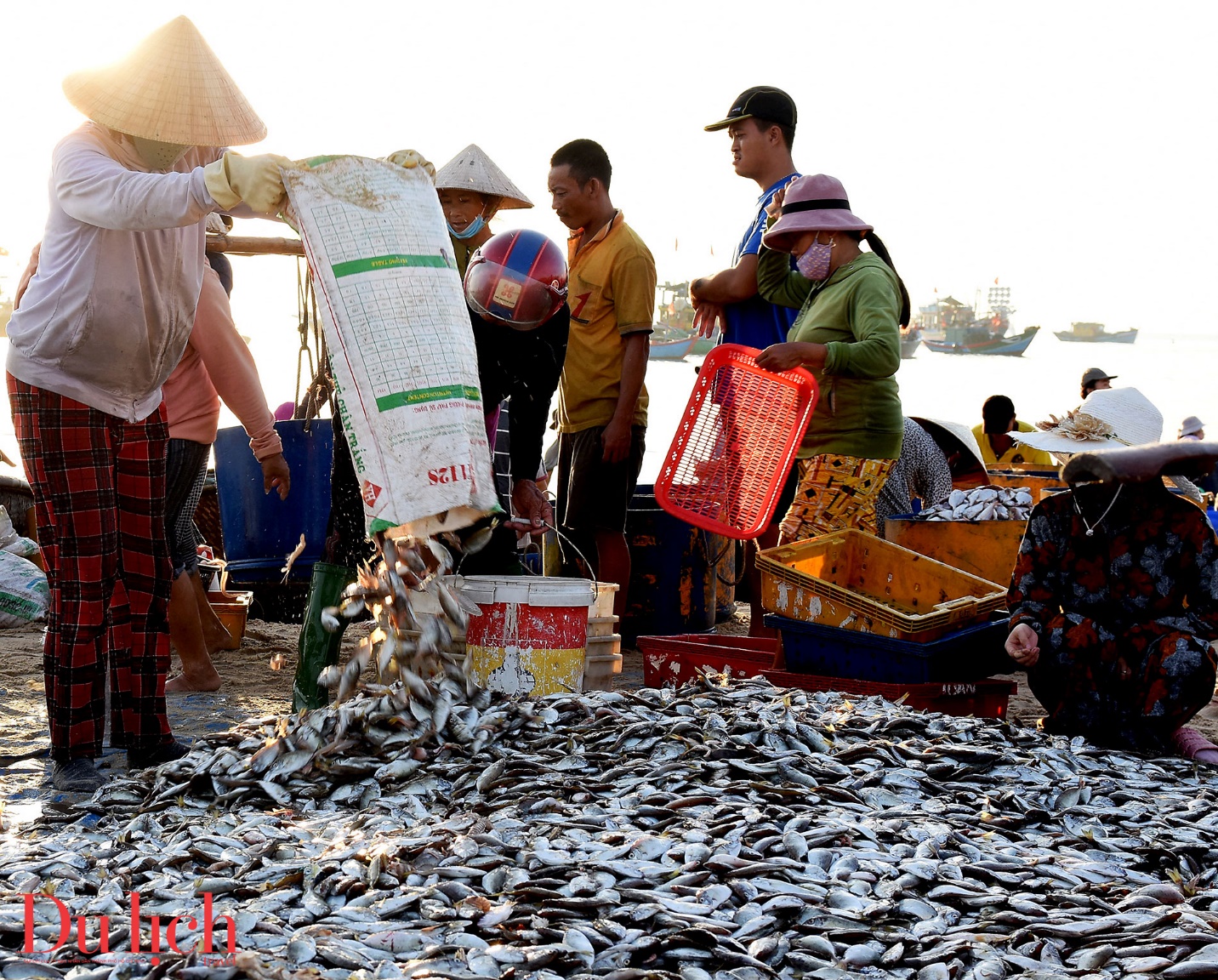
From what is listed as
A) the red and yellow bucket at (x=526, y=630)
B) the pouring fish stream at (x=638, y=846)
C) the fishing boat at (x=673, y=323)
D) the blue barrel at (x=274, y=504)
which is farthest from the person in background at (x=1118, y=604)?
the fishing boat at (x=673, y=323)

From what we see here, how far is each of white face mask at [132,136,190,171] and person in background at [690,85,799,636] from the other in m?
2.47

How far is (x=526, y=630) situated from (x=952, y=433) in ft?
16.2

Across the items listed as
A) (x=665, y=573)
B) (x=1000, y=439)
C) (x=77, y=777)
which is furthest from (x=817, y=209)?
(x=1000, y=439)

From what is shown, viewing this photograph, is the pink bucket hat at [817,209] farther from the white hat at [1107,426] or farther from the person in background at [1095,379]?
the person in background at [1095,379]

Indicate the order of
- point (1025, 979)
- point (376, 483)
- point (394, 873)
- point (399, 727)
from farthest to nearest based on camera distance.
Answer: point (399, 727)
point (376, 483)
point (394, 873)
point (1025, 979)

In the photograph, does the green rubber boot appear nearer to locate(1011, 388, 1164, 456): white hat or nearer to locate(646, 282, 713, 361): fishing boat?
locate(1011, 388, 1164, 456): white hat

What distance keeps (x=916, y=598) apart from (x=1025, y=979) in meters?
2.80

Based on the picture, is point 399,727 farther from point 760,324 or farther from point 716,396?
point 760,324

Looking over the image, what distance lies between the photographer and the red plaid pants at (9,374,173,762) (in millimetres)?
3809

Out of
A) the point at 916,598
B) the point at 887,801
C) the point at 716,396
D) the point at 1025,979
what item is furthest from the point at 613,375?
the point at 1025,979

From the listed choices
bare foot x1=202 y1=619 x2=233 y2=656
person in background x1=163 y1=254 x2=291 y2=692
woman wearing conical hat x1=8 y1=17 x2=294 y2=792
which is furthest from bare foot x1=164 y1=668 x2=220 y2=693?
woman wearing conical hat x1=8 y1=17 x2=294 y2=792

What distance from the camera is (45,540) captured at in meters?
3.91

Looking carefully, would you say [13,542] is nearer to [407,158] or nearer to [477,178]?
[477,178]

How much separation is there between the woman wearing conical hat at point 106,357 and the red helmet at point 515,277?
0.86 meters
